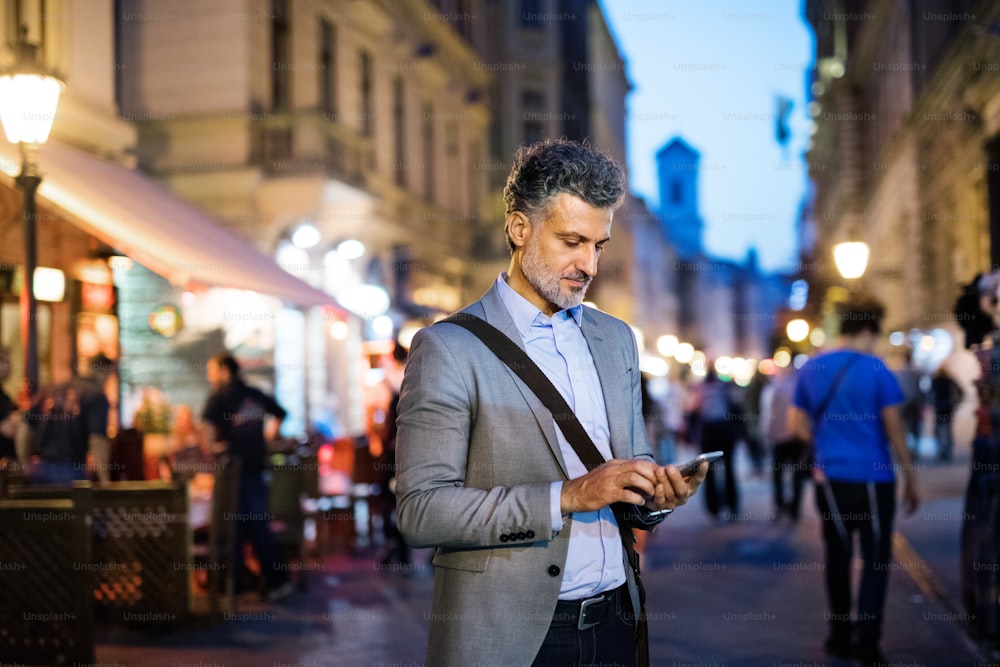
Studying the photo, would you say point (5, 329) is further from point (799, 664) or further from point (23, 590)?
point (799, 664)

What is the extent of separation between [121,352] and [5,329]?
9.30ft

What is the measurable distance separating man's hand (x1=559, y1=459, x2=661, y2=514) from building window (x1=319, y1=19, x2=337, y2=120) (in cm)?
1764

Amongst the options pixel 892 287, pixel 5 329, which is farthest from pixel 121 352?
pixel 892 287

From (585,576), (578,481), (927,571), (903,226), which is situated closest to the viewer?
(578,481)

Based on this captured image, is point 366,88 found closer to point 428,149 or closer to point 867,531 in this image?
point 428,149

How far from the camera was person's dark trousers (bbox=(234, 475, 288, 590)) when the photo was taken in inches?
326

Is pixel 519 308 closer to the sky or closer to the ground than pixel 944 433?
closer to the sky

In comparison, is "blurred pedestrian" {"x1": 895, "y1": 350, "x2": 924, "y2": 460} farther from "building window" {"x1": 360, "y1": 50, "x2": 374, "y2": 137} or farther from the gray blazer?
the gray blazer

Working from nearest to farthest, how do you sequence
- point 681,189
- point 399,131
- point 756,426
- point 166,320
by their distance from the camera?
point 166,320 < point 756,426 < point 399,131 < point 681,189

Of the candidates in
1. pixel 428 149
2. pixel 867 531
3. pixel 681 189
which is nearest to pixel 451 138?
pixel 428 149

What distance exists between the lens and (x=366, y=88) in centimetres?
2162

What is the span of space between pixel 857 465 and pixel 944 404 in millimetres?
14141

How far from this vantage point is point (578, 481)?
7.30 feet

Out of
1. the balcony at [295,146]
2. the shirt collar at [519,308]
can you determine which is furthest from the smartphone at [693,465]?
the balcony at [295,146]
